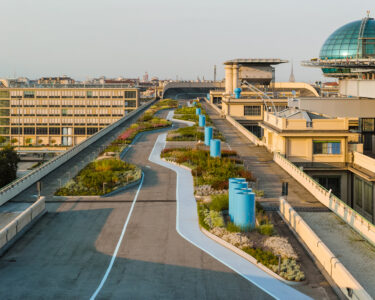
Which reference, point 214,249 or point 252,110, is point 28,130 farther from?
point 214,249

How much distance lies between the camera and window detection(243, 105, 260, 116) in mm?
81062

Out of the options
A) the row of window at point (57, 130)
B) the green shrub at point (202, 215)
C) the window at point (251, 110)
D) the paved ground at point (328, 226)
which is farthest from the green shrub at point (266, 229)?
the row of window at point (57, 130)

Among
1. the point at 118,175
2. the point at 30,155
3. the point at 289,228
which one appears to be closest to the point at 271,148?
the point at 118,175

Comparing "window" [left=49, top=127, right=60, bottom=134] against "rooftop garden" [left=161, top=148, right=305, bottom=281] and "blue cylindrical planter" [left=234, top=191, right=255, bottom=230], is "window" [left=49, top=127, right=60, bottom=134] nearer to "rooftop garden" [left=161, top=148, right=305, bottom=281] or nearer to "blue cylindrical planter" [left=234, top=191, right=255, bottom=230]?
"rooftop garden" [left=161, top=148, right=305, bottom=281]

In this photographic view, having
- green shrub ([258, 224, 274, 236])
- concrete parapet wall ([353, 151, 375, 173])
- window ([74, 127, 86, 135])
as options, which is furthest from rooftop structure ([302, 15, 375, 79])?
window ([74, 127, 86, 135])

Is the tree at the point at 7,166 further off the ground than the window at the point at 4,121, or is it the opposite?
the window at the point at 4,121

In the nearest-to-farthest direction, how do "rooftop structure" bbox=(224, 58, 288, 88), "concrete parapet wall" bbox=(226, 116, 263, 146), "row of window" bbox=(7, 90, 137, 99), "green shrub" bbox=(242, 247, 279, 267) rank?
"green shrub" bbox=(242, 247, 279, 267) < "concrete parapet wall" bbox=(226, 116, 263, 146) < "rooftop structure" bbox=(224, 58, 288, 88) < "row of window" bbox=(7, 90, 137, 99)

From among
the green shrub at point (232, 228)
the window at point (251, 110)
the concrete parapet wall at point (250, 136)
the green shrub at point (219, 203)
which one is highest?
the window at point (251, 110)

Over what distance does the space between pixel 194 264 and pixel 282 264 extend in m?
3.39

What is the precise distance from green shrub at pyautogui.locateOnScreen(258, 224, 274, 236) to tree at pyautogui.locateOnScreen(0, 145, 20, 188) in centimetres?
3228

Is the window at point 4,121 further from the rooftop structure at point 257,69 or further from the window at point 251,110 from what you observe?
the window at point 251,110

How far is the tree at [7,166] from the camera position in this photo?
45575 millimetres

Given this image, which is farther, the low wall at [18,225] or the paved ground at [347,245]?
the low wall at [18,225]

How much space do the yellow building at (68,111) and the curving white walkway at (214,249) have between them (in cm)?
13182
